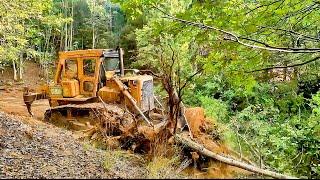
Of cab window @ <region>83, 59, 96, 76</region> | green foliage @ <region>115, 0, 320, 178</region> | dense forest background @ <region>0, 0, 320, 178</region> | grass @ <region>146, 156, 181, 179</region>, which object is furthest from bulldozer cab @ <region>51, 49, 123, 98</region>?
grass @ <region>146, 156, 181, 179</region>

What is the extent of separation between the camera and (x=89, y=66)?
36.4ft

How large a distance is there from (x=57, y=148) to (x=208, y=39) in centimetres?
331

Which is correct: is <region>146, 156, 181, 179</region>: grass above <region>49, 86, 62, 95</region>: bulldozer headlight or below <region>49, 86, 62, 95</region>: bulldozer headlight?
below

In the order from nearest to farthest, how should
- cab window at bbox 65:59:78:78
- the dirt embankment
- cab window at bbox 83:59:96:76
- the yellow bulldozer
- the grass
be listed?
the dirt embankment
the grass
the yellow bulldozer
cab window at bbox 83:59:96:76
cab window at bbox 65:59:78:78

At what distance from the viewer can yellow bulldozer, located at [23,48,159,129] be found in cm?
1018

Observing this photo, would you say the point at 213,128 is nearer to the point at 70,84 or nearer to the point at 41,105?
the point at 70,84

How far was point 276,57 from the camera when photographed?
658 centimetres

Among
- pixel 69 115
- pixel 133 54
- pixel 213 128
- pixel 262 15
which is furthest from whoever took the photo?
pixel 133 54

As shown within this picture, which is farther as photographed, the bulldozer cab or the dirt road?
the bulldozer cab

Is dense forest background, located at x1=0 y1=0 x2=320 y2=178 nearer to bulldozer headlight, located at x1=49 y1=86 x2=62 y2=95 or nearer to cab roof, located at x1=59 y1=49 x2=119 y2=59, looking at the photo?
cab roof, located at x1=59 y1=49 x2=119 y2=59

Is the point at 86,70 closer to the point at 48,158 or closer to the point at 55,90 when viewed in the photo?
the point at 55,90

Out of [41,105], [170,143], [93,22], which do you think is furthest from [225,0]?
[93,22]

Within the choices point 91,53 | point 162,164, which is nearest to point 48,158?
point 162,164

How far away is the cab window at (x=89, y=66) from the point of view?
1095cm
